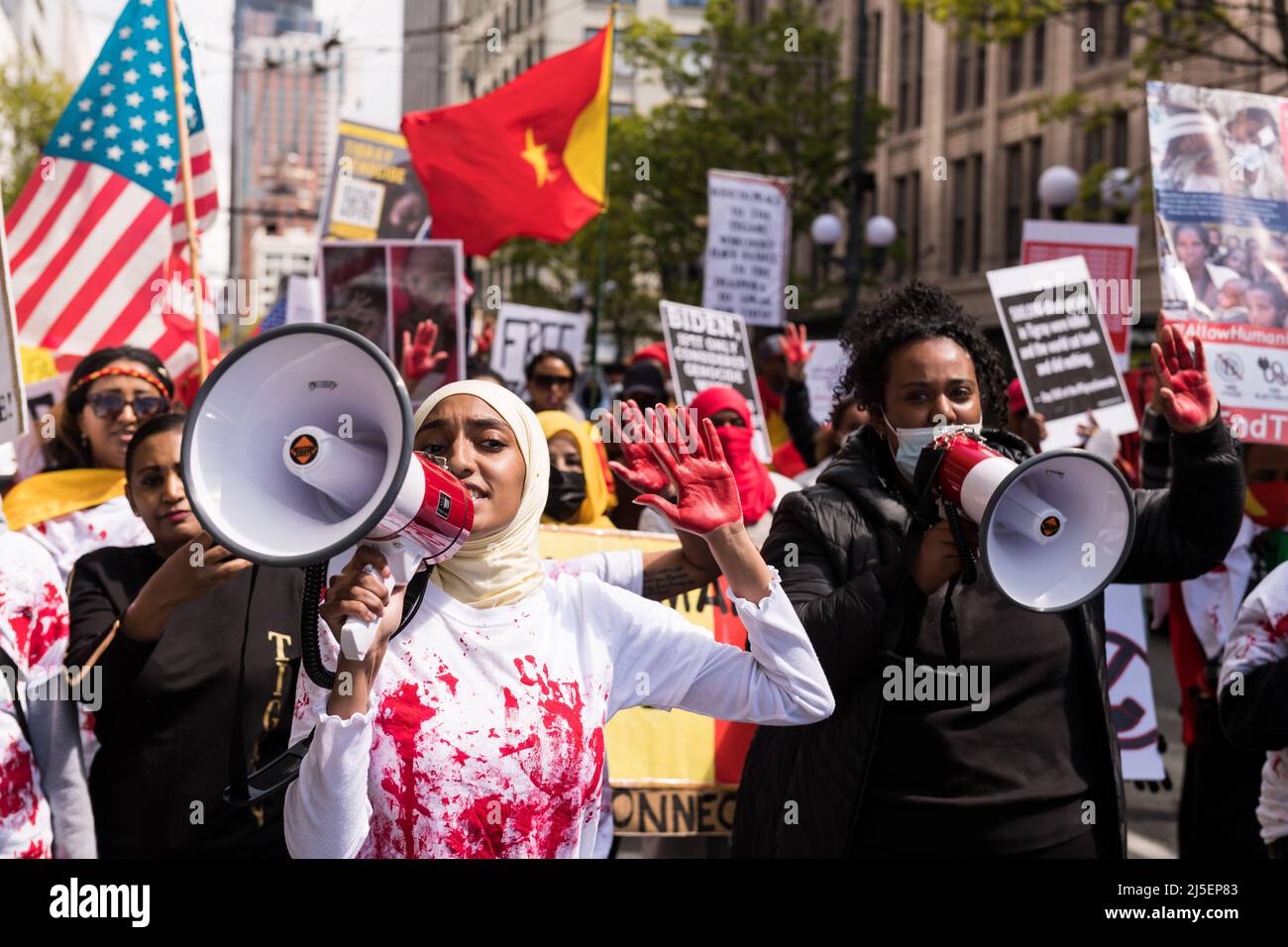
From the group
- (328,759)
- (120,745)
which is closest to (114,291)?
(120,745)

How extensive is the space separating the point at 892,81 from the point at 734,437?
31.2 m

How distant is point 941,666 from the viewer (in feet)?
9.46

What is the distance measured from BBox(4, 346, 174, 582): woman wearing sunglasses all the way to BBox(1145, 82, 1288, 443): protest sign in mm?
3028

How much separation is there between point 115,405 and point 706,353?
9.86 feet

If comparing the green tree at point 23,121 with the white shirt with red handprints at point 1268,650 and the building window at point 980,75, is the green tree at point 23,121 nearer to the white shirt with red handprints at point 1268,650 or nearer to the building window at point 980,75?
the building window at point 980,75

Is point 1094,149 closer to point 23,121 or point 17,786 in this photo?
point 23,121

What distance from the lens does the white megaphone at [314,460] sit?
1995 mm

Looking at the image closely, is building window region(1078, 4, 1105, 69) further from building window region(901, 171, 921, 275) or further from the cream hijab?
the cream hijab

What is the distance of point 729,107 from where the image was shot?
2911cm

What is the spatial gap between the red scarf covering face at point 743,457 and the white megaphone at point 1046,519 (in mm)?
780

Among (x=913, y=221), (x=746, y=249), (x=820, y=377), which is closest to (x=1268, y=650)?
(x=820, y=377)

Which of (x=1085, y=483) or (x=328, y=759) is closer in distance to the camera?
(x=328, y=759)

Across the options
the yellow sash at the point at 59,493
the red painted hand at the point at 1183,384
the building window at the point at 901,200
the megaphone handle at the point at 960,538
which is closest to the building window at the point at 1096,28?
the building window at the point at 901,200
